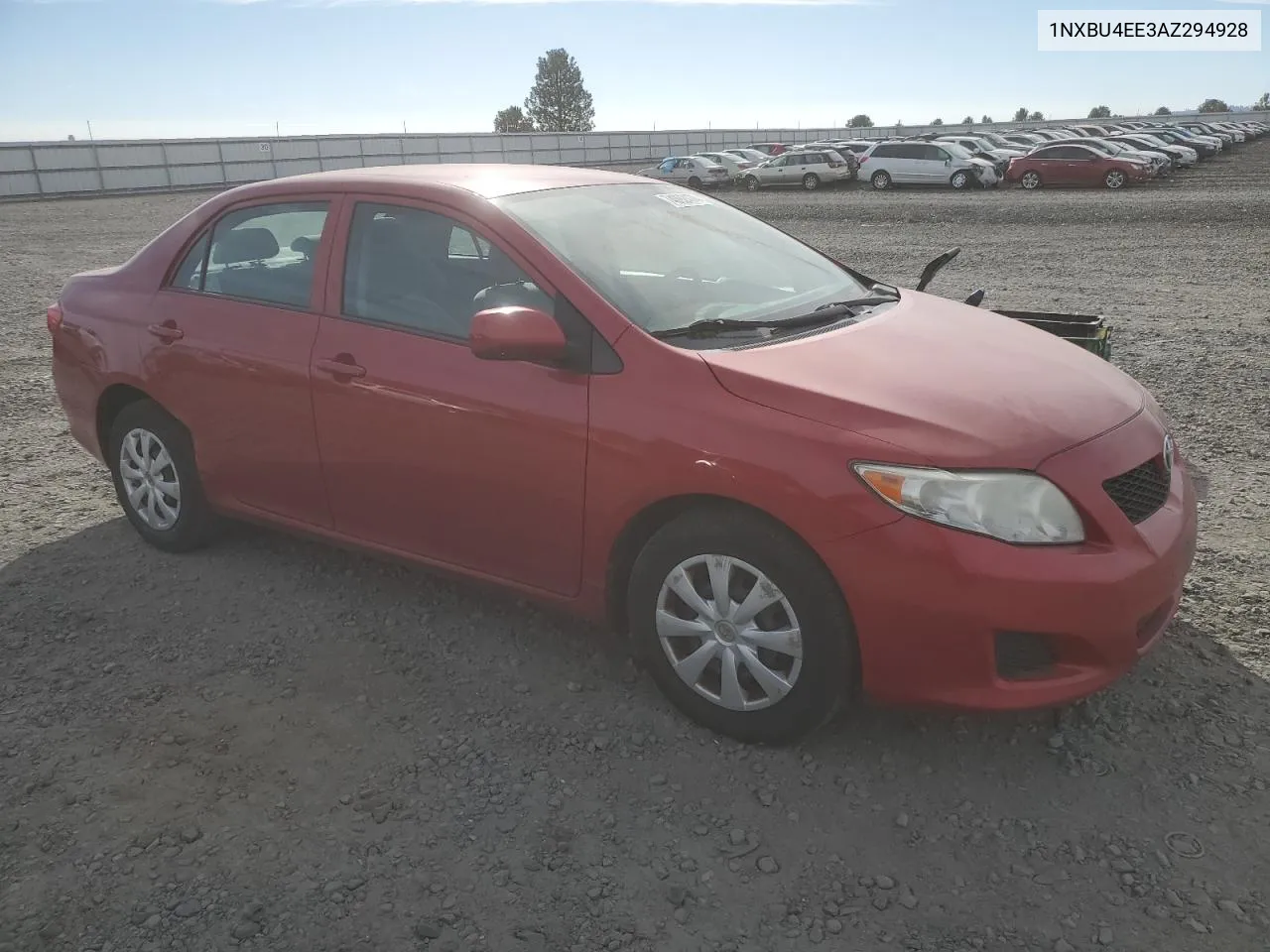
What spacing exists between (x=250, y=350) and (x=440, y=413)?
104cm

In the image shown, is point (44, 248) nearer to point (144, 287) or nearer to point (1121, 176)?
point (144, 287)

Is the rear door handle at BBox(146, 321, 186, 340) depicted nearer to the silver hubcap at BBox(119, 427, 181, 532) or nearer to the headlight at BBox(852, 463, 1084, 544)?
the silver hubcap at BBox(119, 427, 181, 532)

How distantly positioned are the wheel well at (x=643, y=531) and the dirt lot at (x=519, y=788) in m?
0.38

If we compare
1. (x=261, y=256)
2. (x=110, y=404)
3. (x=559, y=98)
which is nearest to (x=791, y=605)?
(x=261, y=256)

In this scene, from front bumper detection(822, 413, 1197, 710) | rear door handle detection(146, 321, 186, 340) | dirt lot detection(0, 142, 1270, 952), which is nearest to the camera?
dirt lot detection(0, 142, 1270, 952)

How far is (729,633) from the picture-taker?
3104 millimetres

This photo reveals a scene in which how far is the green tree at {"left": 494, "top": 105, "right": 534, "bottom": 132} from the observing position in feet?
348

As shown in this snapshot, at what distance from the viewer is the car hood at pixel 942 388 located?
283 cm

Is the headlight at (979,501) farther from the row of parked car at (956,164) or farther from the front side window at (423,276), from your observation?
the row of parked car at (956,164)

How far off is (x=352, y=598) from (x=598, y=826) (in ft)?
6.04

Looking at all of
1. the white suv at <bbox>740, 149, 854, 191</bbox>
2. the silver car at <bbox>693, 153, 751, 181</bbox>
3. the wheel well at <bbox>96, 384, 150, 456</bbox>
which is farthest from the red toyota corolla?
the silver car at <bbox>693, 153, 751, 181</bbox>

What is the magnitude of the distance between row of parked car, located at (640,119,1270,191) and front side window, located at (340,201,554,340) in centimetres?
2782

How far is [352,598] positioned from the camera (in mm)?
4340

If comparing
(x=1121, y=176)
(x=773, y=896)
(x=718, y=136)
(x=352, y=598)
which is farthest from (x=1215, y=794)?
(x=718, y=136)
